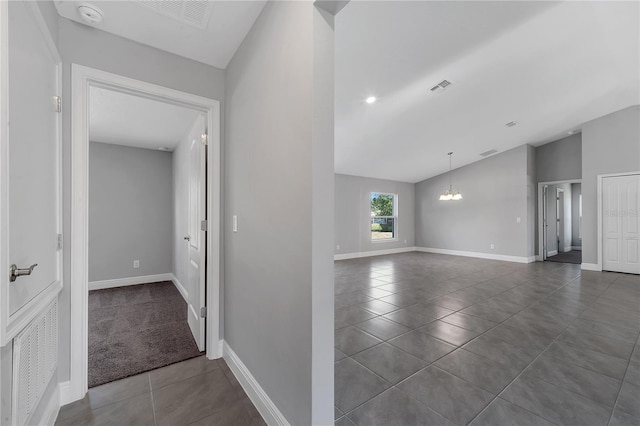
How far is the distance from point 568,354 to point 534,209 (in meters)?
6.38

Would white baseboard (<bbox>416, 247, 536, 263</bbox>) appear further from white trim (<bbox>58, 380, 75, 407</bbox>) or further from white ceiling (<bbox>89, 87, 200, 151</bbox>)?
white trim (<bbox>58, 380, 75, 407</bbox>)

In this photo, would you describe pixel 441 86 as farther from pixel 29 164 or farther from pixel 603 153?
pixel 603 153

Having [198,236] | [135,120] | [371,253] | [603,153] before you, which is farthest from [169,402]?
[603,153]

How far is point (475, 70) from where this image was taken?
11.7ft

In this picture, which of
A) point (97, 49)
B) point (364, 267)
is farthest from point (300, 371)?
point (364, 267)

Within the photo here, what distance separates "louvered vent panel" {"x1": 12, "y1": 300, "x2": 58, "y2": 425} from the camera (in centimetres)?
109

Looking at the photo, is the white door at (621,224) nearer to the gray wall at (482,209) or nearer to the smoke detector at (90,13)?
the gray wall at (482,209)

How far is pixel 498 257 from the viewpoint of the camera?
7348mm

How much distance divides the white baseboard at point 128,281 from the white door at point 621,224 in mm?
9274

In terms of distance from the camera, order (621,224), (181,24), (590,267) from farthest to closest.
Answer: (590,267)
(621,224)
(181,24)

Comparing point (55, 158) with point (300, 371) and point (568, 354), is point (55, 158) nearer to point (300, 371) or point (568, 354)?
point (300, 371)

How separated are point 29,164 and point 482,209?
904cm

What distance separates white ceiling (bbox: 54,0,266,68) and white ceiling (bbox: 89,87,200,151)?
850 millimetres

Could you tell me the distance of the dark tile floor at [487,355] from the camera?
1.63 m
